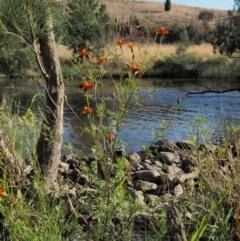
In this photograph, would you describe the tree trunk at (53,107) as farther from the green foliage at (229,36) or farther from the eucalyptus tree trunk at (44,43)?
the green foliage at (229,36)

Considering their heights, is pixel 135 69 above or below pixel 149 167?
above

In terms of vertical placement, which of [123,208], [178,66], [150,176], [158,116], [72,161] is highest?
[123,208]

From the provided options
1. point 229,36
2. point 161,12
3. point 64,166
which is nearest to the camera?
point 64,166

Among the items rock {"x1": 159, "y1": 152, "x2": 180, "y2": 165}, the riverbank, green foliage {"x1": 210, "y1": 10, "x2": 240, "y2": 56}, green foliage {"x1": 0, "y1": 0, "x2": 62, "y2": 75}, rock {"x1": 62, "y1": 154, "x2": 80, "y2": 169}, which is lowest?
green foliage {"x1": 210, "y1": 10, "x2": 240, "y2": 56}

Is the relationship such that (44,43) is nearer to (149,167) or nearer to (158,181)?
(158,181)

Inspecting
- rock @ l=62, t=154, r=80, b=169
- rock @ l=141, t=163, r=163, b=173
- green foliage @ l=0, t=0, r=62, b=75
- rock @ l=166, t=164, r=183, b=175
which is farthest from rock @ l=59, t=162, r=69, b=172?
green foliage @ l=0, t=0, r=62, b=75

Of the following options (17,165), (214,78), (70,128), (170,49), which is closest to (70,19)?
(17,165)

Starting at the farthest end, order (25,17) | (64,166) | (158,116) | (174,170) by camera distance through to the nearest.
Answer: (158,116), (64,166), (174,170), (25,17)

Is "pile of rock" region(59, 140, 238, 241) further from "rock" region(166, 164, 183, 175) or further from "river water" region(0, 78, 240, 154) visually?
"river water" region(0, 78, 240, 154)

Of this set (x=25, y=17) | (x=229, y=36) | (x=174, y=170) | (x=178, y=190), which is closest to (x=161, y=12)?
(x=229, y=36)

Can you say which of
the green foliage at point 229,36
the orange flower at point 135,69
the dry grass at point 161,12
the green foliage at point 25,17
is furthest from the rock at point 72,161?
the dry grass at point 161,12

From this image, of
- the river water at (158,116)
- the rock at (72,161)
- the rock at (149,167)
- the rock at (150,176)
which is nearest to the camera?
the rock at (150,176)

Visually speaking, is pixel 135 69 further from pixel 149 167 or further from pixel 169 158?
pixel 169 158

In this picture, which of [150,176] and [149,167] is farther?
[149,167]
